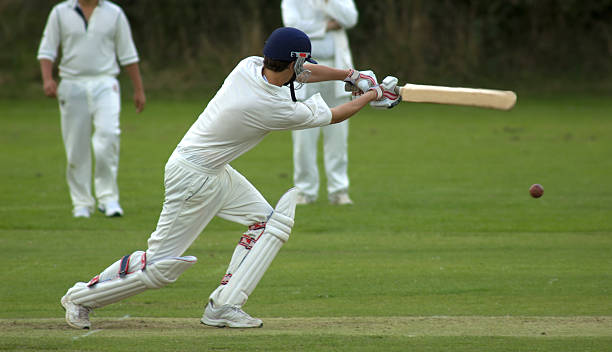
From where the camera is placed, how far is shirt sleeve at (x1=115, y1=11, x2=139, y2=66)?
362 inches

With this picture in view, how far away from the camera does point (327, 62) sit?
9.62 meters

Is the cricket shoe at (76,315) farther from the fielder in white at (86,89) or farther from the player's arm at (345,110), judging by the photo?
the fielder in white at (86,89)

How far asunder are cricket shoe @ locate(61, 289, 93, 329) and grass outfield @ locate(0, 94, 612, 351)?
8cm

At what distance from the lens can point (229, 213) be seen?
17.2 feet

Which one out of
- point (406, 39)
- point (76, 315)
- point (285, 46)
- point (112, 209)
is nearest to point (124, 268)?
point (76, 315)

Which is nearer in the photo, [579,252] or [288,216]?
[288,216]

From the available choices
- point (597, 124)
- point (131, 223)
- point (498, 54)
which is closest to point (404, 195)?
point (131, 223)

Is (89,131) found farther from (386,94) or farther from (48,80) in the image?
(386,94)

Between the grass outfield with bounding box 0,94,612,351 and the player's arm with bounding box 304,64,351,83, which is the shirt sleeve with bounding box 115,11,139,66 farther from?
the player's arm with bounding box 304,64,351,83

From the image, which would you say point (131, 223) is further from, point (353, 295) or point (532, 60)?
point (532, 60)

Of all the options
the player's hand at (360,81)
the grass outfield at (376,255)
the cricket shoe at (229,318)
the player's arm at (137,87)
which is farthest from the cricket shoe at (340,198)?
→ the cricket shoe at (229,318)

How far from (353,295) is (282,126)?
4.88 ft

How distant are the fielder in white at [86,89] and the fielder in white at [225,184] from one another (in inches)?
157

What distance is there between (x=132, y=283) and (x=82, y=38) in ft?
14.8
